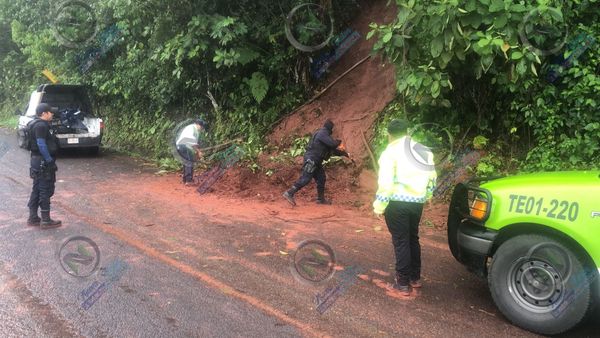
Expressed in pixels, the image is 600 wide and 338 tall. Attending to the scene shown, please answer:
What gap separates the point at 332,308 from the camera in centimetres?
444

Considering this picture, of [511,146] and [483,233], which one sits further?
[511,146]

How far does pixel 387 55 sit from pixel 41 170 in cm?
553

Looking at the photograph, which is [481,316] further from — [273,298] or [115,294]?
[115,294]

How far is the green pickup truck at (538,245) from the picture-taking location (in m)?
3.72

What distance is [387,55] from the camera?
8016mm

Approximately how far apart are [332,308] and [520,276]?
63.6 inches

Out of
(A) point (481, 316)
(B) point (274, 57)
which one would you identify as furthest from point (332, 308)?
(B) point (274, 57)
